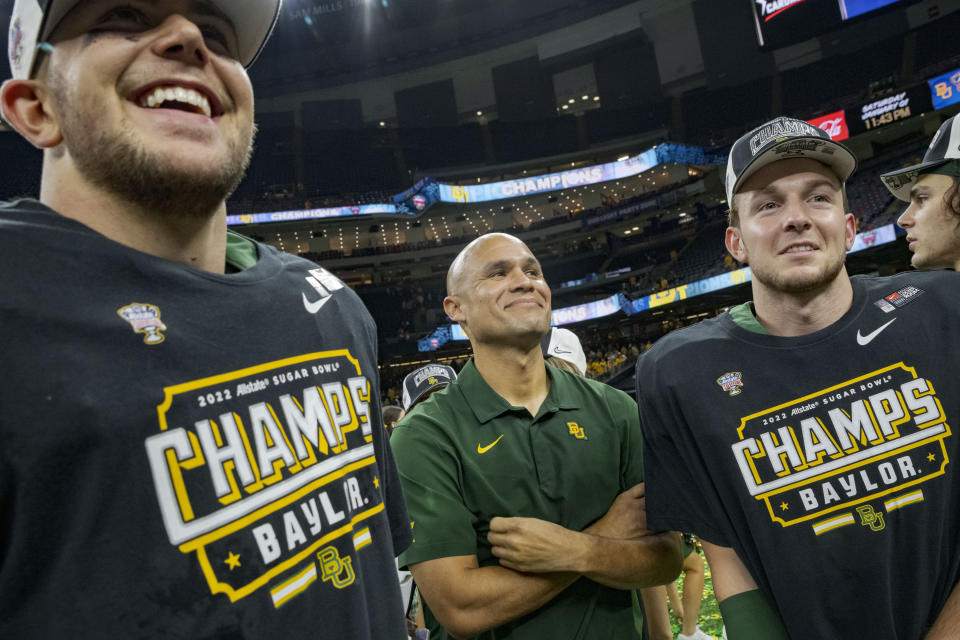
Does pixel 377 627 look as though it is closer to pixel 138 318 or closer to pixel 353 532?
pixel 353 532

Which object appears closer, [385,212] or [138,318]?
[138,318]

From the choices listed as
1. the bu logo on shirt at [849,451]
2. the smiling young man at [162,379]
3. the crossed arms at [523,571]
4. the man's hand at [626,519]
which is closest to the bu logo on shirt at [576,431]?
the man's hand at [626,519]

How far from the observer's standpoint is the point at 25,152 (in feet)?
87.6

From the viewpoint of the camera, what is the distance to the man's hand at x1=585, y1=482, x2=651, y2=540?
1.96m

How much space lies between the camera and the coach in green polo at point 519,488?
181 centimetres

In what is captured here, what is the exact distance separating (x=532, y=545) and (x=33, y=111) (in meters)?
1.64

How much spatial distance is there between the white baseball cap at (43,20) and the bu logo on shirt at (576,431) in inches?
64.2

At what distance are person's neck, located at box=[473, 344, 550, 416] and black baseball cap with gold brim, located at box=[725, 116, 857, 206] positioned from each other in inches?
39.6

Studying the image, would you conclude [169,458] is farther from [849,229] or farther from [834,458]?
[849,229]

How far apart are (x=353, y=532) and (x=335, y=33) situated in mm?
35895

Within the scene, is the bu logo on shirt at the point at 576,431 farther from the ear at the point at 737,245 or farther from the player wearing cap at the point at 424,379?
the player wearing cap at the point at 424,379

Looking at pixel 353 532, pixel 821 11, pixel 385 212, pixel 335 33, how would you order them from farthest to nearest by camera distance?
pixel 335 33 < pixel 385 212 < pixel 821 11 < pixel 353 532

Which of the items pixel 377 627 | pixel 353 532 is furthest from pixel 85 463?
pixel 377 627

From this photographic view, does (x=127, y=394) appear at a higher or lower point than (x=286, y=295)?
lower
